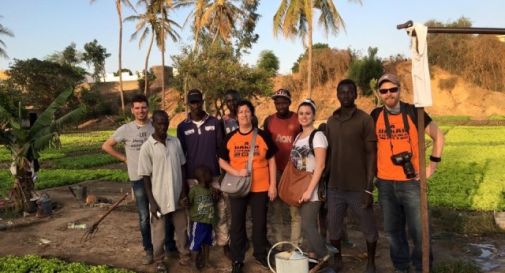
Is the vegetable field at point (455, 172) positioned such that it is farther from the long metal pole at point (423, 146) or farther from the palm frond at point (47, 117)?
the long metal pole at point (423, 146)

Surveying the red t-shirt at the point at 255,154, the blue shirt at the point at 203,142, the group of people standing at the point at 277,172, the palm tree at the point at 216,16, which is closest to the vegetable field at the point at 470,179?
the group of people standing at the point at 277,172

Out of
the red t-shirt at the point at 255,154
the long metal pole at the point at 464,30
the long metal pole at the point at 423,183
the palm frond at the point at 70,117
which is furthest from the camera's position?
the palm frond at the point at 70,117

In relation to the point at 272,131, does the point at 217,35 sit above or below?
above

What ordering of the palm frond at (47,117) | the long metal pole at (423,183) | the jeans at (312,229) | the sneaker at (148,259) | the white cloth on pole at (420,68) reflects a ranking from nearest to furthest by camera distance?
the white cloth on pole at (420,68)
the long metal pole at (423,183)
the jeans at (312,229)
the sneaker at (148,259)
the palm frond at (47,117)

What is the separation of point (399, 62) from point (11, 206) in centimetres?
4489

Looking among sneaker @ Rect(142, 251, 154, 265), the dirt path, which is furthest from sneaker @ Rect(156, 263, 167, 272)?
sneaker @ Rect(142, 251, 154, 265)

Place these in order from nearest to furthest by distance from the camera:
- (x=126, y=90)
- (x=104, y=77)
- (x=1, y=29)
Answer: (x=1, y=29)
(x=126, y=90)
(x=104, y=77)

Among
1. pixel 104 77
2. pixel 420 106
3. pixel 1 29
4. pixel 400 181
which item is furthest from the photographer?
pixel 104 77

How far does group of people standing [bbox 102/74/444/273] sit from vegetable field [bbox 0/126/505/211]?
4210 mm

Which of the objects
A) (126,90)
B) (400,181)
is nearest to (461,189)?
(400,181)

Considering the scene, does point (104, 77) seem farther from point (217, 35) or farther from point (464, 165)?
point (464, 165)

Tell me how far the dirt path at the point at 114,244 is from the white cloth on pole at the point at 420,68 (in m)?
2.29

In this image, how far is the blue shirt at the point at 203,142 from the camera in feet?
18.2

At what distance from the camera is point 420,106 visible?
13.4 feet
